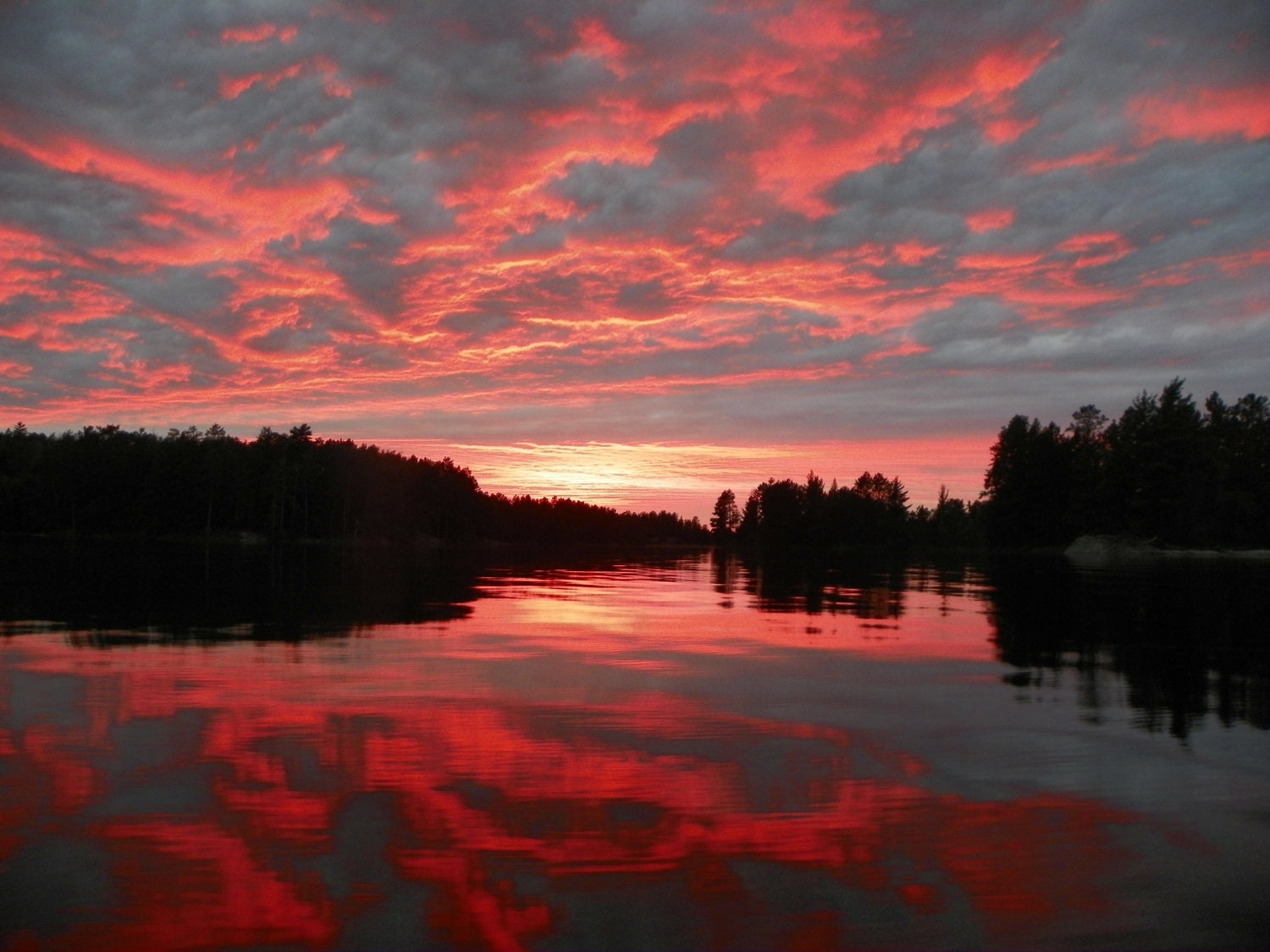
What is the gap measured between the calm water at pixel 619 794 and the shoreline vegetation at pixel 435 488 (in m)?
72.7

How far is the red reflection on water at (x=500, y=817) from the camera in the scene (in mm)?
4488

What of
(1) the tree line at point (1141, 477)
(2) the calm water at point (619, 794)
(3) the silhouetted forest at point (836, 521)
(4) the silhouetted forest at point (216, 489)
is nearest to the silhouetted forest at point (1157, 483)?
(1) the tree line at point (1141, 477)

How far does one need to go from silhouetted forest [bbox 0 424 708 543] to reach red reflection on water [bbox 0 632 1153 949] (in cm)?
10377

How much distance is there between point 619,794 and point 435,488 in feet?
407

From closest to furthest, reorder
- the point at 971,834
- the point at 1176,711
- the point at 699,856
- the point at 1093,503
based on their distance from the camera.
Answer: the point at 699,856 → the point at 971,834 → the point at 1176,711 → the point at 1093,503

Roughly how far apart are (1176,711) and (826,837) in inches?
236

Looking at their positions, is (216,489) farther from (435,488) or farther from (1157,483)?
(1157,483)

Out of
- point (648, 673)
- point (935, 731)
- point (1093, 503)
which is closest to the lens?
point (935, 731)

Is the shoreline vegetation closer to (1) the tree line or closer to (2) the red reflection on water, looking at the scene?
(1) the tree line

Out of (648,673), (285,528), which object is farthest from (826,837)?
(285,528)

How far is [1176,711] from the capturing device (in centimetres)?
948

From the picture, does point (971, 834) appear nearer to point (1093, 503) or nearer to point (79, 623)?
point (79, 623)

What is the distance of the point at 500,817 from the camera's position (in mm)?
5723

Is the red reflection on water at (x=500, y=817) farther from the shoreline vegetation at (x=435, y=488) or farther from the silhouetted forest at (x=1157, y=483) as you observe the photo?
the silhouetted forest at (x=1157, y=483)
